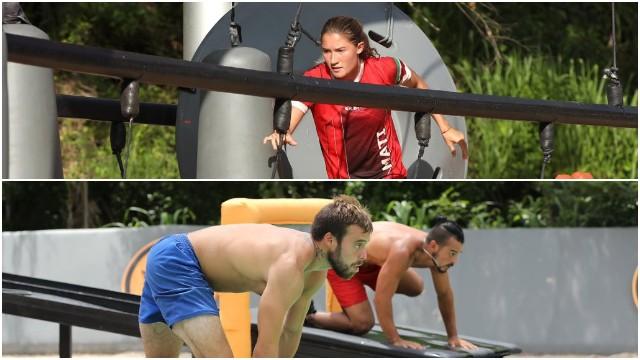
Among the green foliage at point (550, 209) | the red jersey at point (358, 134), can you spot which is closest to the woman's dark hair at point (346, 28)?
the red jersey at point (358, 134)

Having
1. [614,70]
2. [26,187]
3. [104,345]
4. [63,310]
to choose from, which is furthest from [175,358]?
[26,187]

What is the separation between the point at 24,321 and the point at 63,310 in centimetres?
418

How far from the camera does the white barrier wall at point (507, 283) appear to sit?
342 inches

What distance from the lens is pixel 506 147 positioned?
11.6 m

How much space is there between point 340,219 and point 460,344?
2.35m

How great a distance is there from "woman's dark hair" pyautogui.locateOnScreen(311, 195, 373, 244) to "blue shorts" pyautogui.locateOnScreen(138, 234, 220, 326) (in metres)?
0.46

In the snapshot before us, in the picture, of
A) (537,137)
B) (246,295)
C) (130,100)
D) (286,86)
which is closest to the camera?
(130,100)

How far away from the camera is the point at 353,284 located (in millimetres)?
5879

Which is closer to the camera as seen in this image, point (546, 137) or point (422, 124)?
point (422, 124)

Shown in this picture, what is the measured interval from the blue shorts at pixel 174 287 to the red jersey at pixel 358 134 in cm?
82

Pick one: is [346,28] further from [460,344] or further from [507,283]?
[507,283]

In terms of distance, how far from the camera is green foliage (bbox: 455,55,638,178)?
1140 centimetres

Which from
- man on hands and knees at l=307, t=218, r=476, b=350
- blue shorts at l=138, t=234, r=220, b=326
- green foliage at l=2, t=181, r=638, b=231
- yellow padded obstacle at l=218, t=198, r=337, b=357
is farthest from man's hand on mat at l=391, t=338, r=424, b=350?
green foliage at l=2, t=181, r=638, b=231

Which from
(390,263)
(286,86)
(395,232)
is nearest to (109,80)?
(395,232)
